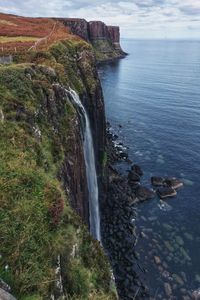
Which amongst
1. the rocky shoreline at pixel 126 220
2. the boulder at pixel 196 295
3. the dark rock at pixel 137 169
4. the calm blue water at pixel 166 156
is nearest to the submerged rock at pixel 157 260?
the rocky shoreline at pixel 126 220

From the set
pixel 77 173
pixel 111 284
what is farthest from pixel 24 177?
pixel 77 173

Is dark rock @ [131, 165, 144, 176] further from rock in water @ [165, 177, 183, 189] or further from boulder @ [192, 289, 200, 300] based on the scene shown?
boulder @ [192, 289, 200, 300]

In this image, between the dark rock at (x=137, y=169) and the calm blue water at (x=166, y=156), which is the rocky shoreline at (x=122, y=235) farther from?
the dark rock at (x=137, y=169)

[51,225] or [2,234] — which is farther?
[51,225]

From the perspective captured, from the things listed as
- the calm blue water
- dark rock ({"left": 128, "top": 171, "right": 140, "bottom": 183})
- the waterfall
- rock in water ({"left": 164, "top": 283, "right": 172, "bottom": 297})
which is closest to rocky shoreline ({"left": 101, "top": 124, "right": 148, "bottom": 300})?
dark rock ({"left": 128, "top": 171, "right": 140, "bottom": 183})

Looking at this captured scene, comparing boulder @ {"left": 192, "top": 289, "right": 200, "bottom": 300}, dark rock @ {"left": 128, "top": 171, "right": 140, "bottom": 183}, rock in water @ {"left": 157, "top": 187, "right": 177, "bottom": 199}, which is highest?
dark rock @ {"left": 128, "top": 171, "right": 140, "bottom": 183}

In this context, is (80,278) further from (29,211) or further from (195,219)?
(195,219)

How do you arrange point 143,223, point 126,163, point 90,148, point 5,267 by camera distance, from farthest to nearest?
point 126,163 → point 143,223 → point 90,148 → point 5,267
